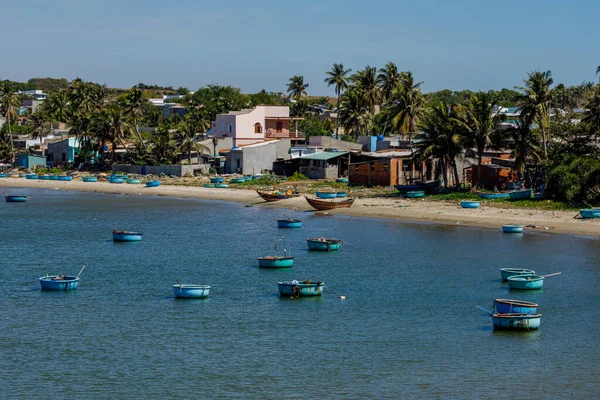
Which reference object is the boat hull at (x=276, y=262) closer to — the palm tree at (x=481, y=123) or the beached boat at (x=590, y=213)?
the beached boat at (x=590, y=213)

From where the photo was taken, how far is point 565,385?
30.6m

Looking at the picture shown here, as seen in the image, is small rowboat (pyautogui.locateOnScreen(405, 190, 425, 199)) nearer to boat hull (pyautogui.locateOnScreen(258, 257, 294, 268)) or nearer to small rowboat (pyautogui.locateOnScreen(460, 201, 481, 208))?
small rowboat (pyautogui.locateOnScreen(460, 201, 481, 208))

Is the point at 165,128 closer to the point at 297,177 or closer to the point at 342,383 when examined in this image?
the point at 297,177

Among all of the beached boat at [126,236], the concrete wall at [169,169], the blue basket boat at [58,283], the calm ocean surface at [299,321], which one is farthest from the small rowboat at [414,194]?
the blue basket boat at [58,283]

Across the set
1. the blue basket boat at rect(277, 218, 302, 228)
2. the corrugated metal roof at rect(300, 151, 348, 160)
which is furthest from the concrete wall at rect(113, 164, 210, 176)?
the blue basket boat at rect(277, 218, 302, 228)

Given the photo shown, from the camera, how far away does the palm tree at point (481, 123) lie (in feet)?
249

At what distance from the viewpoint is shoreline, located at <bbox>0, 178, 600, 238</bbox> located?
64.5m

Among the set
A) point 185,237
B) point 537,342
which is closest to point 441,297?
Result: point 537,342

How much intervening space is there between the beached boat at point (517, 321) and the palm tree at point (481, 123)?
40.6 m

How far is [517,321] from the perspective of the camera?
36781mm

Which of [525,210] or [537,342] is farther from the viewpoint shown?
[525,210]

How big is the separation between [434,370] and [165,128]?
8185 cm

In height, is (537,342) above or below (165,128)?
below

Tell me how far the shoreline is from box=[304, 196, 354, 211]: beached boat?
2.34 ft
